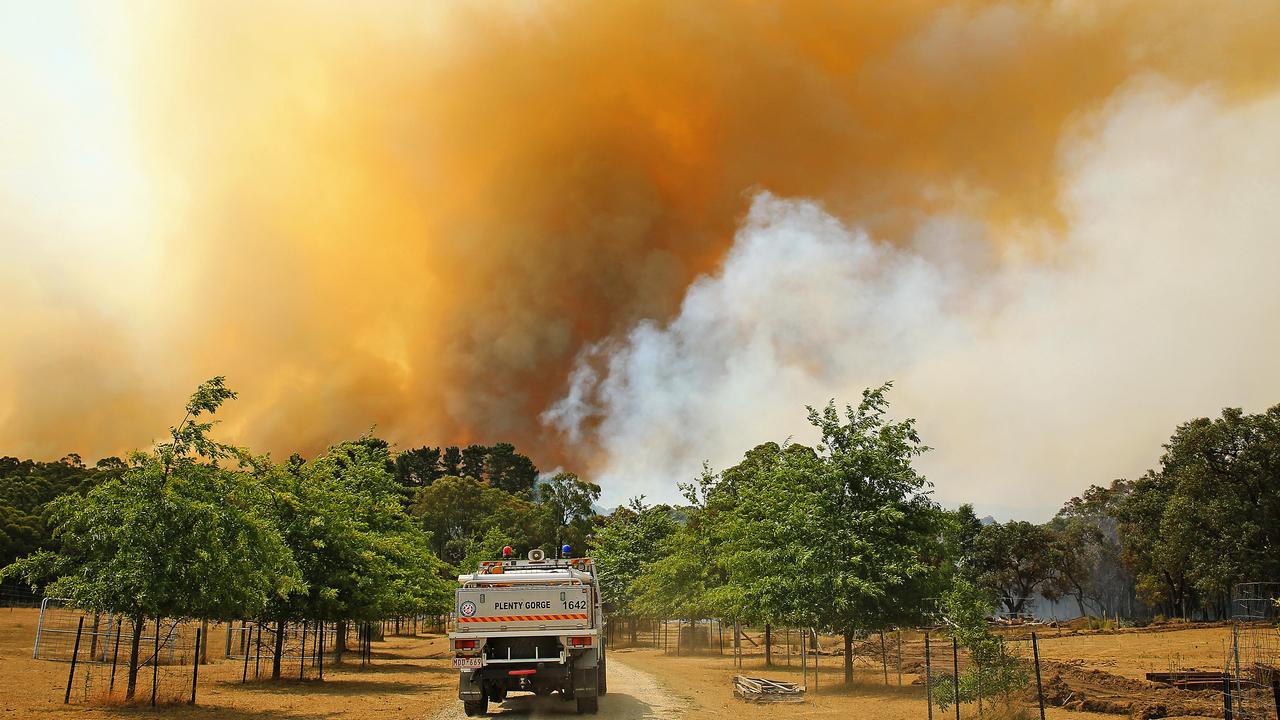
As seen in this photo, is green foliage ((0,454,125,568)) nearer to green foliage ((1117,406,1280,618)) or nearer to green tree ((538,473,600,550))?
green tree ((538,473,600,550))

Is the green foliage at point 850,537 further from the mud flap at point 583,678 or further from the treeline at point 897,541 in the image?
the mud flap at point 583,678

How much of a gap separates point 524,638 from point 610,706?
432 centimetres

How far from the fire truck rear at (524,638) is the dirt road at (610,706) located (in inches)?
28.0

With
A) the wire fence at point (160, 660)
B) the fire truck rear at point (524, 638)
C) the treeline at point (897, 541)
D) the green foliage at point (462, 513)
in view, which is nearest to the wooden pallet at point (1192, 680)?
the treeline at point (897, 541)

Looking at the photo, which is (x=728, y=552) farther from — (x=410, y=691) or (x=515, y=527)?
(x=515, y=527)

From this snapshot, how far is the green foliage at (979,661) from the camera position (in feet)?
61.5

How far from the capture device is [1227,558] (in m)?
61.3

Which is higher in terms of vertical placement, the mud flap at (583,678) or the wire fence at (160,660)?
the mud flap at (583,678)

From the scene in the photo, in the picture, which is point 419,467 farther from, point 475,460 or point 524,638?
point 524,638

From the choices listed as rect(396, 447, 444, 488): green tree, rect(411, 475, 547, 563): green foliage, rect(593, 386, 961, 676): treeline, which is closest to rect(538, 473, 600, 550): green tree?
rect(411, 475, 547, 563): green foliage

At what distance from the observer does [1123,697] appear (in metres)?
24.0

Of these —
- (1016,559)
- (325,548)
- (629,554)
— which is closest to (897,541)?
(325,548)

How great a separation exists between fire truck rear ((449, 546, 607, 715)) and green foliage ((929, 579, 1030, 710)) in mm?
8420

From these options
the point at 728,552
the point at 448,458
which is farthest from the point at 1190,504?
the point at 448,458
